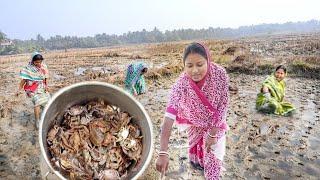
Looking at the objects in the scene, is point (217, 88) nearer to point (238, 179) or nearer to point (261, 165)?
point (238, 179)

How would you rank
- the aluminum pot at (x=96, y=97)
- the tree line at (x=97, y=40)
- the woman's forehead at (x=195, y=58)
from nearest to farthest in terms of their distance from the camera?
1. the aluminum pot at (x=96, y=97)
2. the woman's forehead at (x=195, y=58)
3. the tree line at (x=97, y=40)

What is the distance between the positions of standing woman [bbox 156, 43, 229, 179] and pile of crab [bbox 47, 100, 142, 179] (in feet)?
0.84

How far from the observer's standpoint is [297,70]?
518 inches

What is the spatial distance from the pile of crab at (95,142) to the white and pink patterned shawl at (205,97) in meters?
0.37

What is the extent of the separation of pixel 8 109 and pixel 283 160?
581cm

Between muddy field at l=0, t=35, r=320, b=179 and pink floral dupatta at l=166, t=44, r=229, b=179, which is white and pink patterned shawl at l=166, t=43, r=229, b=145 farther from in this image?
muddy field at l=0, t=35, r=320, b=179

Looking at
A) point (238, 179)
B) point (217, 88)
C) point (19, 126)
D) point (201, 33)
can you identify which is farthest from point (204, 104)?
point (201, 33)

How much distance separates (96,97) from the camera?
2932 millimetres

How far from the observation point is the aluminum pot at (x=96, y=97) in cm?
250

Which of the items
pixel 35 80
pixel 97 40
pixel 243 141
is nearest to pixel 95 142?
pixel 243 141

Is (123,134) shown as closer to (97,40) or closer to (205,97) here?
(205,97)

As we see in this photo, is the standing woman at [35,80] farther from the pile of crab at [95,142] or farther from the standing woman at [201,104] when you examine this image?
the standing woman at [201,104]

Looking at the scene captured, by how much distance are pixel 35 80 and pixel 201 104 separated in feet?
13.2

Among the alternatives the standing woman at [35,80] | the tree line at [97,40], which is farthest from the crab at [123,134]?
the tree line at [97,40]
